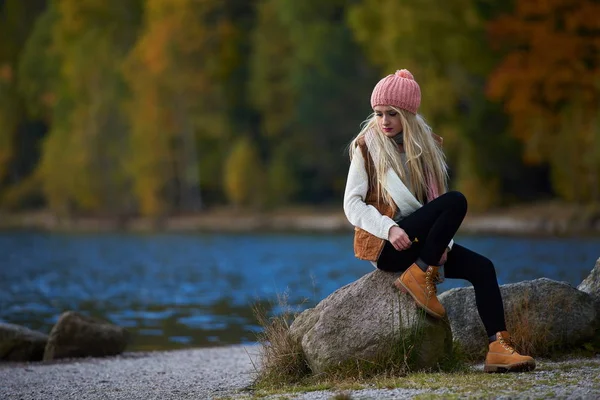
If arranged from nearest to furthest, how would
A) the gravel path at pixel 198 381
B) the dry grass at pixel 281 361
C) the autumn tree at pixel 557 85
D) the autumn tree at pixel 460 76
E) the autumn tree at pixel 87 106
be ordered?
the gravel path at pixel 198 381 < the dry grass at pixel 281 361 < the autumn tree at pixel 557 85 < the autumn tree at pixel 460 76 < the autumn tree at pixel 87 106

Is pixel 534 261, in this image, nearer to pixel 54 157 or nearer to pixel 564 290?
pixel 564 290

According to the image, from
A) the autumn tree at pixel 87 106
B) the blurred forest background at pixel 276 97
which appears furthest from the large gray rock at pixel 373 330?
the autumn tree at pixel 87 106

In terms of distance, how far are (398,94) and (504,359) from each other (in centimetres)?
200

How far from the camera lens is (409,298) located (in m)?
7.76

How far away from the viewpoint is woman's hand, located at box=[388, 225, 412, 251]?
746 centimetres

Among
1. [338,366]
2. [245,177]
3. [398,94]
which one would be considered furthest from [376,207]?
[245,177]

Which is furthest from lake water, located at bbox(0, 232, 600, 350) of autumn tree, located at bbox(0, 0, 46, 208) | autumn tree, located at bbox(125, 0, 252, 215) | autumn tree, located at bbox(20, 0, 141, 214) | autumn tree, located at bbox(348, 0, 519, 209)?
autumn tree, located at bbox(0, 0, 46, 208)

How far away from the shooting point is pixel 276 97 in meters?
49.5

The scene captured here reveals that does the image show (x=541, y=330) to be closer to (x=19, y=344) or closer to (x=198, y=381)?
(x=198, y=381)

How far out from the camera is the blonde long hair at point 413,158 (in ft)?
25.4

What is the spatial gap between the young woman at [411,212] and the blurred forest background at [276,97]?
25.5 meters

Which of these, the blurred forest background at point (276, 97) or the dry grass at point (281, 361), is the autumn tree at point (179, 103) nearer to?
the blurred forest background at point (276, 97)

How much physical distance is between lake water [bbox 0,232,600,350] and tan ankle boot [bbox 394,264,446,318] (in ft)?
5.48

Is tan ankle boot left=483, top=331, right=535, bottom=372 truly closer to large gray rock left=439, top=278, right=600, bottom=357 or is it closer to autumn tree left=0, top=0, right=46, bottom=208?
large gray rock left=439, top=278, right=600, bottom=357
